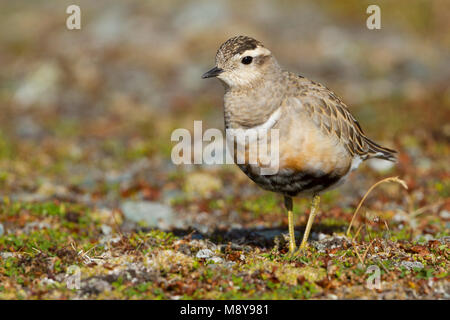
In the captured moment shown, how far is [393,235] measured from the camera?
9.59 metres

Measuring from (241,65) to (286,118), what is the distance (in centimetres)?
99

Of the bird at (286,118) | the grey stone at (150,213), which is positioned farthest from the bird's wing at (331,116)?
the grey stone at (150,213)

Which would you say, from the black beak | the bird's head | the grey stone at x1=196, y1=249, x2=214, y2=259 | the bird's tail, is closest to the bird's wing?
the bird's tail

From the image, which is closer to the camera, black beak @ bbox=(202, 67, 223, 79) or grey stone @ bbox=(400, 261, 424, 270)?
grey stone @ bbox=(400, 261, 424, 270)

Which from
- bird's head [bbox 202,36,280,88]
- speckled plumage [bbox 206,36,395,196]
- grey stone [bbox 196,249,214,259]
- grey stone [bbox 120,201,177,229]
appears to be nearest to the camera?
speckled plumage [bbox 206,36,395,196]

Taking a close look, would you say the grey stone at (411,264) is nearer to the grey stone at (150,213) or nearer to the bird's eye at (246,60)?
the bird's eye at (246,60)

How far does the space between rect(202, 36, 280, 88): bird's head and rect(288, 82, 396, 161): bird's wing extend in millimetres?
556

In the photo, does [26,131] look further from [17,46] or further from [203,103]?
[17,46]

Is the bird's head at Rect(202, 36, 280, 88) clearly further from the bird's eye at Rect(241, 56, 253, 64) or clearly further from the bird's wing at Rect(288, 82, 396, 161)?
the bird's wing at Rect(288, 82, 396, 161)

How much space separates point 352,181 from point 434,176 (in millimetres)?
1736

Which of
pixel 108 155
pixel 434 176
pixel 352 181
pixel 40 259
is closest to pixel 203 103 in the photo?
pixel 108 155

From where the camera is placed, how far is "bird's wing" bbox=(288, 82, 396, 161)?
315 inches
